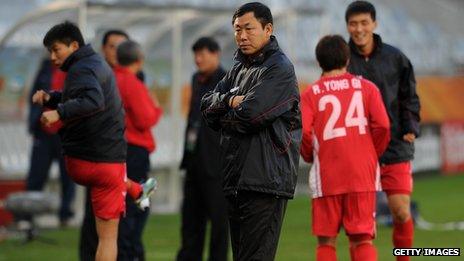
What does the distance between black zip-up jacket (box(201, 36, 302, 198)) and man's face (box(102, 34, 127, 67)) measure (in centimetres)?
378

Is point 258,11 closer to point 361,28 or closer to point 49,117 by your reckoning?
point 49,117

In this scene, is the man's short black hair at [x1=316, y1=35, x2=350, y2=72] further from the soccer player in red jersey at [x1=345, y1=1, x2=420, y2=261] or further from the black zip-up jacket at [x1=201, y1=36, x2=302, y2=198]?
the black zip-up jacket at [x1=201, y1=36, x2=302, y2=198]

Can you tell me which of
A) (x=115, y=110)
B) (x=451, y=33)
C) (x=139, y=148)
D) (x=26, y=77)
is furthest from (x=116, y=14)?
(x=451, y=33)

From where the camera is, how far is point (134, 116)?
12.5 metres

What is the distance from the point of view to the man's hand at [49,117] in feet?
32.8

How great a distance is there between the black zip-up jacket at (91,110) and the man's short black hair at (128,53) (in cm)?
157

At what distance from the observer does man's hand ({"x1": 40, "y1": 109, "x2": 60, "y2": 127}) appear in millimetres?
9992

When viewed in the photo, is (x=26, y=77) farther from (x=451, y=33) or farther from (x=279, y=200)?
(x=451, y=33)

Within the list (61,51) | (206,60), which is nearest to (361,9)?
(206,60)

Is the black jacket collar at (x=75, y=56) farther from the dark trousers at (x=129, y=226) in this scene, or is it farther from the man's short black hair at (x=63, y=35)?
the dark trousers at (x=129, y=226)

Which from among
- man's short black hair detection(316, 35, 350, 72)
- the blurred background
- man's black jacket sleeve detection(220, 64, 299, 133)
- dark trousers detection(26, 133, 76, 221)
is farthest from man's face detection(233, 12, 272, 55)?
dark trousers detection(26, 133, 76, 221)

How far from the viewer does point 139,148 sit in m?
12.6

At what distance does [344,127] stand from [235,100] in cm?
174

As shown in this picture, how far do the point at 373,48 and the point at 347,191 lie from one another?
187 cm
